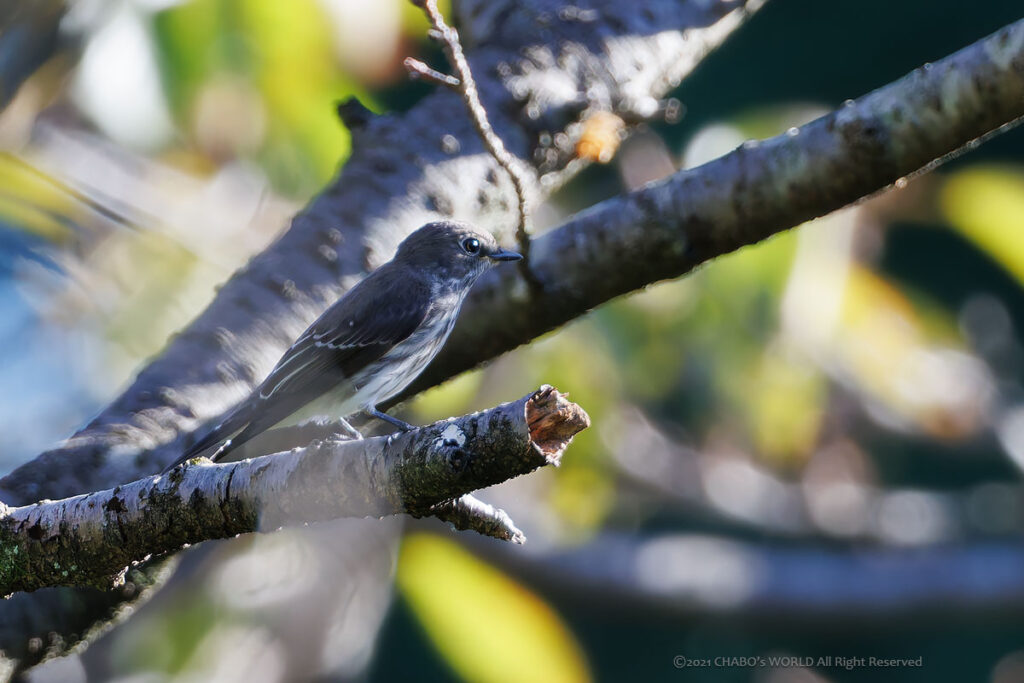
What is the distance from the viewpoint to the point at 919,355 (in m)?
5.85

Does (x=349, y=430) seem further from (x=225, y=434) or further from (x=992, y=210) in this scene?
(x=992, y=210)

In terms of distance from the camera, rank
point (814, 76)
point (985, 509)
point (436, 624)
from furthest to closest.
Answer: point (814, 76)
point (985, 509)
point (436, 624)

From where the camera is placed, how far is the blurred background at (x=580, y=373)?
4.13 meters

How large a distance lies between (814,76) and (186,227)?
648cm

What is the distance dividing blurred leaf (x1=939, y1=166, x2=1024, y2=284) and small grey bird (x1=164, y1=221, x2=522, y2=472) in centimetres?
244

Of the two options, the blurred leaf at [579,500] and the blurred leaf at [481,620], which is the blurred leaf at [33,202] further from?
the blurred leaf at [579,500]

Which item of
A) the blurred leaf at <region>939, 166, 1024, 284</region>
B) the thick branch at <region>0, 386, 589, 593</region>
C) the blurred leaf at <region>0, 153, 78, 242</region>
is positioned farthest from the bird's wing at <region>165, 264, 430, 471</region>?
the blurred leaf at <region>939, 166, 1024, 284</region>

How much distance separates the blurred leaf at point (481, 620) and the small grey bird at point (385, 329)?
57.2 inches

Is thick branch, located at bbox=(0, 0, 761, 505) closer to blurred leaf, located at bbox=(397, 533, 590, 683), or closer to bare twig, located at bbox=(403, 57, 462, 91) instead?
bare twig, located at bbox=(403, 57, 462, 91)

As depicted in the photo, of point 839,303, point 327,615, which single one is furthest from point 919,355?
point 327,615

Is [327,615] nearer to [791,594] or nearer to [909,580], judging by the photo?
[791,594]

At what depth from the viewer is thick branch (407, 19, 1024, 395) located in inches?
105

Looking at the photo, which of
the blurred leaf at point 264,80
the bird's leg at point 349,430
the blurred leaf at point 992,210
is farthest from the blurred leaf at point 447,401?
the blurred leaf at point 992,210

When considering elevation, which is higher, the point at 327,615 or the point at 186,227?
the point at 186,227
